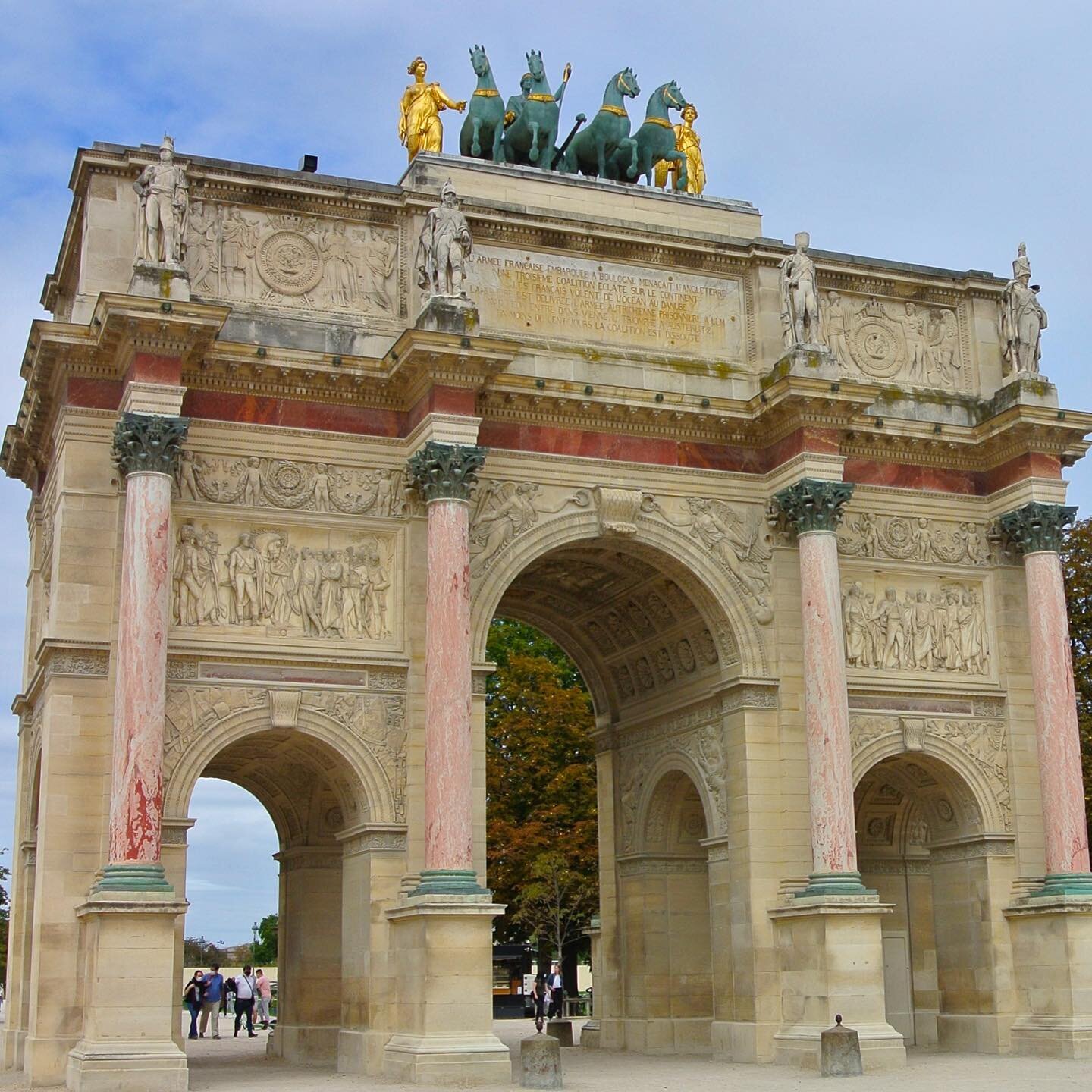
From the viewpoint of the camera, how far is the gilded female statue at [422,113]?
28172 mm

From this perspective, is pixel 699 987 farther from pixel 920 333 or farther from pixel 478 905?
pixel 920 333

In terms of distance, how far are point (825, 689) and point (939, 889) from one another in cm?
517

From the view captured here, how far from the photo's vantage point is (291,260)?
85.1 feet

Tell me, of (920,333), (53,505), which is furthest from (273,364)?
(920,333)

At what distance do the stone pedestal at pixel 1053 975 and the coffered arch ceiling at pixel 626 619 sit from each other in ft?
20.6

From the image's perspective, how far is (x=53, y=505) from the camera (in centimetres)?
2522

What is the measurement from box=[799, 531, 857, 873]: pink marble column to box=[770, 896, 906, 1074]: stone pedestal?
2.67 feet

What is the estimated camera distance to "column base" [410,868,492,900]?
22797 millimetres

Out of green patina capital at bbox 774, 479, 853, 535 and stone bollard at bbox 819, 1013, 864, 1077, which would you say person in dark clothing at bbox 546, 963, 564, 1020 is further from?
stone bollard at bbox 819, 1013, 864, 1077

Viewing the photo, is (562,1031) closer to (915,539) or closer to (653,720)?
(653,720)

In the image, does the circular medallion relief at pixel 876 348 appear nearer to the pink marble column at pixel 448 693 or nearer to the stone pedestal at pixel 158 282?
the pink marble column at pixel 448 693

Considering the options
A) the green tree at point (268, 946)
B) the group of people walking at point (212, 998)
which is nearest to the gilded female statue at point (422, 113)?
the group of people walking at point (212, 998)

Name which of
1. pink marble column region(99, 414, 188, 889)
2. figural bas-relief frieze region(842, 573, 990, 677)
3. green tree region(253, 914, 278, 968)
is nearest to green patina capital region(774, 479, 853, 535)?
figural bas-relief frieze region(842, 573, 990, 677)

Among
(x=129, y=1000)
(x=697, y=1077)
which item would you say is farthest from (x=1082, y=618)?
(x=129, y=1000)
